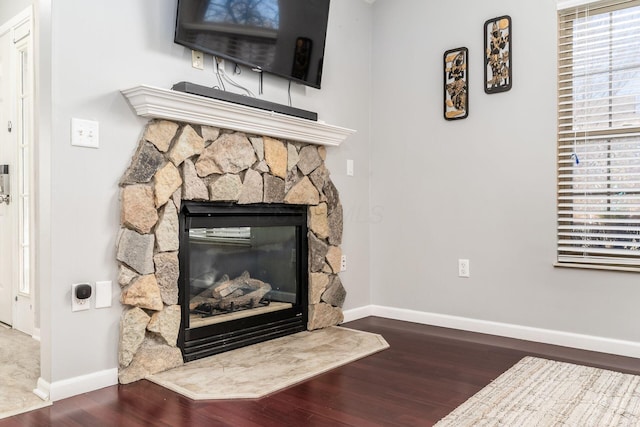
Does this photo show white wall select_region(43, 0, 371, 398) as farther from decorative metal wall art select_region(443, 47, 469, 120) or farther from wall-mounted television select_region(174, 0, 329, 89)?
decorative metal wall art select_region(443, 47, 469, 120)

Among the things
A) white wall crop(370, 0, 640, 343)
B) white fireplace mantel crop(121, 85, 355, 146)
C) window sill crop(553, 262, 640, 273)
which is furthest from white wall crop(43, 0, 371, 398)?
window sill crop(553, 262, 640, 273)

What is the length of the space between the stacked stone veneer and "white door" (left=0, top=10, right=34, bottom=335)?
1361 mm

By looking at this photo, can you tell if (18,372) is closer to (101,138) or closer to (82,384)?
(82,384)

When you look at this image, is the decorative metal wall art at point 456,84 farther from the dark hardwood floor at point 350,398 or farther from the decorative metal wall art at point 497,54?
the dark hardwood floor at point 350,398

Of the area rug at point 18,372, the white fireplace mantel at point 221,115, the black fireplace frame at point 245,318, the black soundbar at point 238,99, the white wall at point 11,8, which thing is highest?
the white wall at point 11,8

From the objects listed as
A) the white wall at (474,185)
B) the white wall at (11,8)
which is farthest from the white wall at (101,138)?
the white wall at (474,185)

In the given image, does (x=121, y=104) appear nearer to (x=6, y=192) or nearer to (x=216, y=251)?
(x=216, y=251)

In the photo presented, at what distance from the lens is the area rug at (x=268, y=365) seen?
2.08 metres

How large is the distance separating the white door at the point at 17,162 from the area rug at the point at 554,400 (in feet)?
9.29

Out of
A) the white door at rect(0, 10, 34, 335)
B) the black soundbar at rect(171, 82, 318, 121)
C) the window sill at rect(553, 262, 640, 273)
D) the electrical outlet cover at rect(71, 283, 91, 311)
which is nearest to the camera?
the electrical outlet cover at rect(71, 283, 91, 311)

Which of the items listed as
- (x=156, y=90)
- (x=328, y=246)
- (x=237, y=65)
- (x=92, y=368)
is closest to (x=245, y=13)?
(x=237, y=65)

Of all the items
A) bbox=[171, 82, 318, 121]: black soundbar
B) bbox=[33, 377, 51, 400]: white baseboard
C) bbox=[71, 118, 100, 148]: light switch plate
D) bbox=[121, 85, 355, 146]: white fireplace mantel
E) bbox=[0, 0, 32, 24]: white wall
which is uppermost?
bbox=[0, 0, 32, 24]: white wall

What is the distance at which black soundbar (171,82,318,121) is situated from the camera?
2309 millimetres

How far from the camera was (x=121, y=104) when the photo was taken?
2217mm
